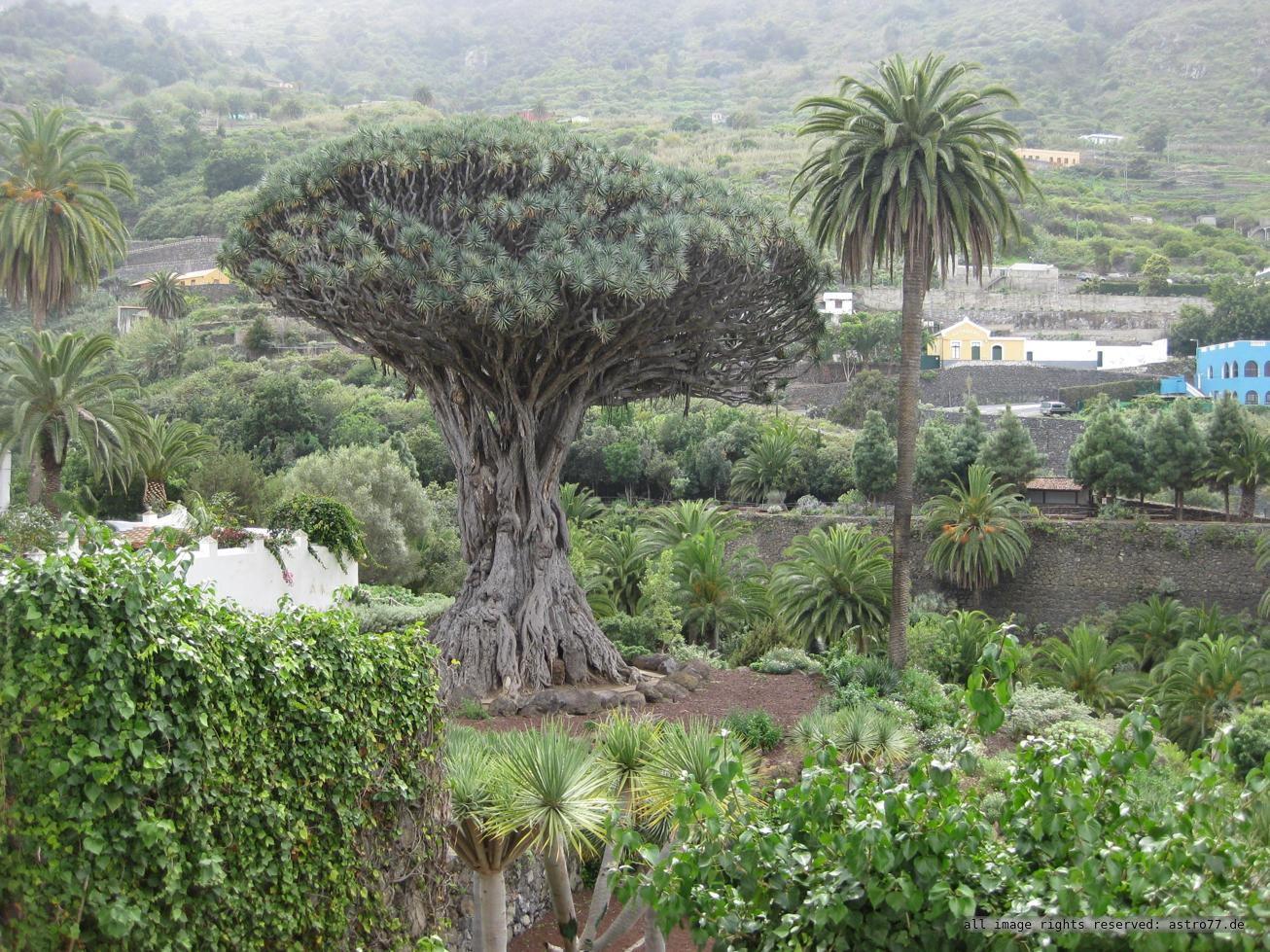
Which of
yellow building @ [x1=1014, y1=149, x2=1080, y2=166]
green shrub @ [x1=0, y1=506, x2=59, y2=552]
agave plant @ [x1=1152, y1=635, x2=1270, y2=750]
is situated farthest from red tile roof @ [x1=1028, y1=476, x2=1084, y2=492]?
yellow building @ [x1=1014, y1=149, x2=1080, y2=166]

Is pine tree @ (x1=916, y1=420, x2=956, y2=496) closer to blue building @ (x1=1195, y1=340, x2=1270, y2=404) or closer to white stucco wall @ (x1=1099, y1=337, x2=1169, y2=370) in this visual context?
blue building @ (x1=1195, y1=340, x2=1270, y2=404)

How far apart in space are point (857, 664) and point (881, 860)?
13.3m

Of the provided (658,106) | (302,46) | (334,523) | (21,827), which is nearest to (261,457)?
→ (334,523)

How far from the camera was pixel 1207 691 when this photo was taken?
22750 millimetres

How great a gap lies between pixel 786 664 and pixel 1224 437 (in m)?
19.6

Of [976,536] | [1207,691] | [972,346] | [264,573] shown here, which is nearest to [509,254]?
[264,573]

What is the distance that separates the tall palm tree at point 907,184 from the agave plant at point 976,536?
13340 mm

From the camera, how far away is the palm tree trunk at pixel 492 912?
9.46 m

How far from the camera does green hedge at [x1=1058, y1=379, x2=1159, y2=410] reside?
58750 millimetres

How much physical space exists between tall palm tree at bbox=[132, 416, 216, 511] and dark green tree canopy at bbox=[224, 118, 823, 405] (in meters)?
9.30

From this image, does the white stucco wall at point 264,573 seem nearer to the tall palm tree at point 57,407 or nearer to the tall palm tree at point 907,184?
the tall palm tree at point 57,407

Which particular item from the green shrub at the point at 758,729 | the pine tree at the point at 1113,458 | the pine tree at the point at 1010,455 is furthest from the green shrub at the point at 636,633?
the pine tree at the point at 1113,458

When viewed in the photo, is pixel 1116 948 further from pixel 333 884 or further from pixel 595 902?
Result: pixel 595 902

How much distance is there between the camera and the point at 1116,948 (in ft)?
16.4
